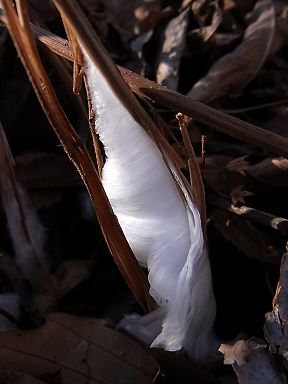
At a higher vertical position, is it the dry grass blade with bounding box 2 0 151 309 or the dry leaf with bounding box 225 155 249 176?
the dry grass blade with bounding box 2 0 151 309

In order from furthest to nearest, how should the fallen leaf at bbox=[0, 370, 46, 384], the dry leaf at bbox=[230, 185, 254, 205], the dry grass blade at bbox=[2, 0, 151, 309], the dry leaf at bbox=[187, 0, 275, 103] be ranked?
the dry leaf at bbox=[187, 0, 275, 103] < the dry leaf at bbox=[230, 185, 254, 205] < the fallen leaf at bbox=[0, 370, 46, 384] < the dry grass blade at bbox=[2, 0, 151, 309]

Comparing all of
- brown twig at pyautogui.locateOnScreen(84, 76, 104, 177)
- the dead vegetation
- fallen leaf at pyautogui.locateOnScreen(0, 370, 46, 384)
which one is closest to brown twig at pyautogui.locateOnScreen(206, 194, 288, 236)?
the dead vegetation

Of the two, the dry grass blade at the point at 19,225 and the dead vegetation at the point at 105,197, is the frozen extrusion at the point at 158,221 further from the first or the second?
the dry grass blade at the point at 19,225

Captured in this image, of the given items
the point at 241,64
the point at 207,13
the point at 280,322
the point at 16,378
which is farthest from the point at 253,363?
the point at 207,13

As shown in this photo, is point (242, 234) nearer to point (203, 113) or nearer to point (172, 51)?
point (203, 113)

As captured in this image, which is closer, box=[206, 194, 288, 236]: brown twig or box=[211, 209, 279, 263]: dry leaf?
box=[206, 194, 288, 236]: brown twig

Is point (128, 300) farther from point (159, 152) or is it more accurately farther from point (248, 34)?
point (248, 34)

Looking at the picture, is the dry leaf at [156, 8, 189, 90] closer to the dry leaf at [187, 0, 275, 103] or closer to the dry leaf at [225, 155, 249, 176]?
the dry leaf at [187, 0, 275, 103]
